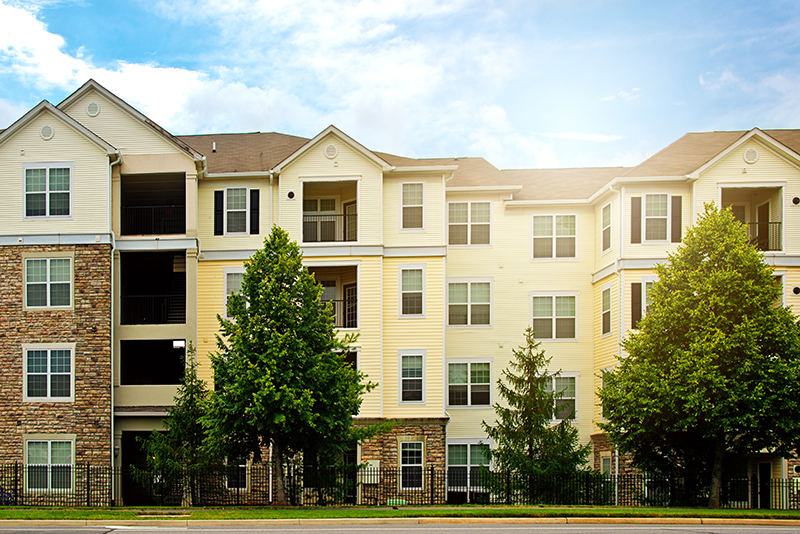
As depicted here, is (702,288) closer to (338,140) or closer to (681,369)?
(681,369)

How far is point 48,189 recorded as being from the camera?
31.8 meters

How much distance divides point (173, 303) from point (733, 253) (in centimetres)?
2218

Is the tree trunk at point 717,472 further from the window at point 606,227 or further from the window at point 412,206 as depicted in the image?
the window at point 412,206

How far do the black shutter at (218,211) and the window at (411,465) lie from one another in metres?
11.5

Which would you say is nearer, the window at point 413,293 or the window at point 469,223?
the window at point 413,293

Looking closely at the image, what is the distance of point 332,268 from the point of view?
112 ft

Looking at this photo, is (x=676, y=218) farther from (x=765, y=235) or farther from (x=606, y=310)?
(x=606, y=310)

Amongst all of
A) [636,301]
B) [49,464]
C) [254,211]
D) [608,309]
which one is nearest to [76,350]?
[49,464]

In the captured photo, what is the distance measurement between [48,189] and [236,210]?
23.7 feet

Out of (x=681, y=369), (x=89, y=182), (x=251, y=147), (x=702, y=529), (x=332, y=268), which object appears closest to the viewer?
(x=702, y=529)

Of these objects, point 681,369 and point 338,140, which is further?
point 338,140

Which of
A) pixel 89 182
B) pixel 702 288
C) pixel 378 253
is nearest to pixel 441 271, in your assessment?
pixel 378 253

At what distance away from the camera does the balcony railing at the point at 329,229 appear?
33469 millimetres

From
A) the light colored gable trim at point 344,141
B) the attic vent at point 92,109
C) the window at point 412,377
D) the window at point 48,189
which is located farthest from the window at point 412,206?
the window at point 48,189
